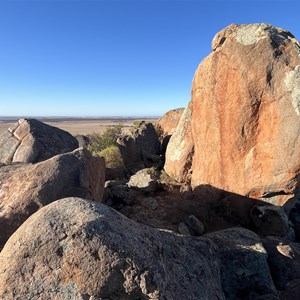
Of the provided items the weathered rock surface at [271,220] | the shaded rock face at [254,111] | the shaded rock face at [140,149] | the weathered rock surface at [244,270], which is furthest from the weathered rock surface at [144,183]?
the weathered rock surface at [244,270]

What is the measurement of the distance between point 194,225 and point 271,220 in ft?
7.33

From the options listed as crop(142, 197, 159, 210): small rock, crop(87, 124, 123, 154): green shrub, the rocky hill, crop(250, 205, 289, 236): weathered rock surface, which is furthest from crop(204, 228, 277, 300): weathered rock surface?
crop(87, 124, 123, 154): green shrub

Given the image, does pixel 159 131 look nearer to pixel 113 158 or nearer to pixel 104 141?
pixel 104 141

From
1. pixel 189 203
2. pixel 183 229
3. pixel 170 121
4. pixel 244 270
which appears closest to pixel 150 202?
pixel 189 203

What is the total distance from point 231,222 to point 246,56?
5.07m

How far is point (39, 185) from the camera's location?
6.44 meters

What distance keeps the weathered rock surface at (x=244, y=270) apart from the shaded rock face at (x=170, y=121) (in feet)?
41.1

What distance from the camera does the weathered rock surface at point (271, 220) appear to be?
852 centimetres

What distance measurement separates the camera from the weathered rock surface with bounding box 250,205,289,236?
8516mm

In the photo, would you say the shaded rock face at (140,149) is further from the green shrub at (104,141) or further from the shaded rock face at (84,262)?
the shaded rock face at (84,262)

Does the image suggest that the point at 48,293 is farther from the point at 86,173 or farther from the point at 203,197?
the point at 203,197

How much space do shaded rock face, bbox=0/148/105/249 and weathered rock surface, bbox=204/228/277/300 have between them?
10.8 ft

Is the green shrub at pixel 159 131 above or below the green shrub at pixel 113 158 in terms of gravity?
above

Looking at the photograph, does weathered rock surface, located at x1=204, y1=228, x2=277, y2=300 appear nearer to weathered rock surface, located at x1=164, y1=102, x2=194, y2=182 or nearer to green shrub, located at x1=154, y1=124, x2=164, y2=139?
weathered rock surface, located at x1=164, y1=102, x2=194, y2=182
